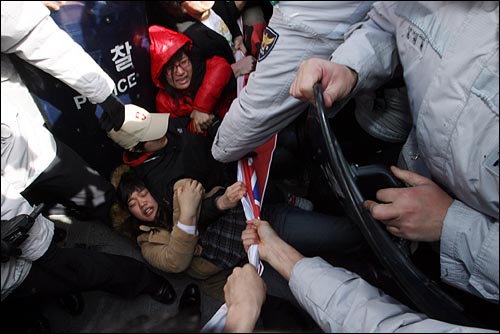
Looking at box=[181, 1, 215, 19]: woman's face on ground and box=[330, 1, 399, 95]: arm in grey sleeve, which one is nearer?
box=[330, 1, 399, 95]: arm in grey sleeve

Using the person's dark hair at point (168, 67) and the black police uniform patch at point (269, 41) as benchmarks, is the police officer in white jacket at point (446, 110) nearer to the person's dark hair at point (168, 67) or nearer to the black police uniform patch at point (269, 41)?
the black police uniform patch at point (269, 41)

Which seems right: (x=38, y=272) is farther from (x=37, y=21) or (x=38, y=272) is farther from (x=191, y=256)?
(x=37, y=21)

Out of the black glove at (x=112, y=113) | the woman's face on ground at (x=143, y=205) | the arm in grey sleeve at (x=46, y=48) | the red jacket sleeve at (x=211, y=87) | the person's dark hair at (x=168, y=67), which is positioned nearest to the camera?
the arm in grey sleeve at (x=46, y=48)

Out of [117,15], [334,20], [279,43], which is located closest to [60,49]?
[117,15]

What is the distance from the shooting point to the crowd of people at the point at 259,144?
2.96 ft

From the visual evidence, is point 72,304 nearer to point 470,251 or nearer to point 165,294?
point 165,294

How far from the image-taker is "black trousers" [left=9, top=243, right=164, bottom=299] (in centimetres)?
147

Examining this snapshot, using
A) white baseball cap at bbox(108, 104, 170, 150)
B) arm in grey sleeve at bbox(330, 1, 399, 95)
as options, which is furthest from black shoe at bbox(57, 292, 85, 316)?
arm in grey sleeve at bbox(330, 1, 399, 95)

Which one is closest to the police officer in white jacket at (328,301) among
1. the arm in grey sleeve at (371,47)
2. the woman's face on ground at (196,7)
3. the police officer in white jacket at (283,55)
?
the police officer in white jacket at (283,55)

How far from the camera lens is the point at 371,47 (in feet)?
3.75

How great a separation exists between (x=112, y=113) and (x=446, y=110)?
3.53ft

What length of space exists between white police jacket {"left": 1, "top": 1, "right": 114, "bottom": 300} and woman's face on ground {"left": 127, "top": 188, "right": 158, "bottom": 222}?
0.39 meters

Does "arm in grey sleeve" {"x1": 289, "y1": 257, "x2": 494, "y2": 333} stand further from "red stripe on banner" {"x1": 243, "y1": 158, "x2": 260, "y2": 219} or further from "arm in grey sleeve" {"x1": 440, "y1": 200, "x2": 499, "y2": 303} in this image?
"red stripe on banner" {"x1": 243, "y1": 158, "x2": 260, "y2": 219}

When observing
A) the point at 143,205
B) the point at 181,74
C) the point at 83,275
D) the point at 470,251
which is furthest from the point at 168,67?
the point at 470,251
